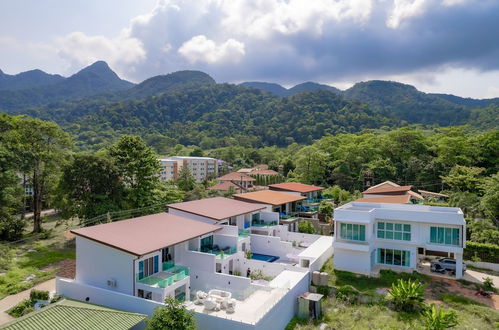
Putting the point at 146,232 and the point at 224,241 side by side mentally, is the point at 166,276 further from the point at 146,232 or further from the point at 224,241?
the point at 224,241

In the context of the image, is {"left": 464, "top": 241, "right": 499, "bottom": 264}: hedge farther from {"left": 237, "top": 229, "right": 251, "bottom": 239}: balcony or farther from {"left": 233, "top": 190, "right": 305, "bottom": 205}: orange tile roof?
{"left": 237, "top": 229, "right": 251, "bottom": 239}: balcony

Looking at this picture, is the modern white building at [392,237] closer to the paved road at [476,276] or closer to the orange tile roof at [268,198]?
the paved road at [476,276]

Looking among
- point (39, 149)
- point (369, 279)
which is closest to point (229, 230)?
point (369, 279)

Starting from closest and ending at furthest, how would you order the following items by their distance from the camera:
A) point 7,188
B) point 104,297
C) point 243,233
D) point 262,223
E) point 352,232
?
point 104,297, point 352,232, point 243,233, point 7,188, point 262,223

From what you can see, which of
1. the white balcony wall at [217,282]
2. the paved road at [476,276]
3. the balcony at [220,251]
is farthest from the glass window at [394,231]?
the white balcony wall at [217,282]

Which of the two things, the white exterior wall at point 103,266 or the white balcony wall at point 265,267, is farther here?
the white balcony wall at point 265,267

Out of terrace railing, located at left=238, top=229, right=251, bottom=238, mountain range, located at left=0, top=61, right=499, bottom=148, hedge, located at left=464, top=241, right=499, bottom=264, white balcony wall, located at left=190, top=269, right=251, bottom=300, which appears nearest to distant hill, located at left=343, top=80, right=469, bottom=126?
mountain range, located at left=0, top=61, right=499, bottom=148
